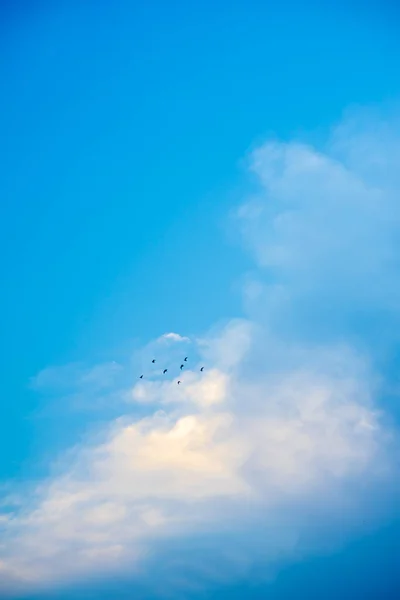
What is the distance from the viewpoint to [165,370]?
161m

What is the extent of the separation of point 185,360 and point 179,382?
10162 mm

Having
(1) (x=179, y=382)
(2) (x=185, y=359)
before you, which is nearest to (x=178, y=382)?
(1) (x=179, y=382)

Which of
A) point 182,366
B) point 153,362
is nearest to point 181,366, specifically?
point 182,366

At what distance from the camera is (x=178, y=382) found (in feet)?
535

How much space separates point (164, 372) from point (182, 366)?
28.0 ft

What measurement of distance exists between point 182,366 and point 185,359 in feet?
11.2

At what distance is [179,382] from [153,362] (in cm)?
1491

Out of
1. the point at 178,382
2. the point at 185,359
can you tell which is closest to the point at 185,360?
the point at 185,359

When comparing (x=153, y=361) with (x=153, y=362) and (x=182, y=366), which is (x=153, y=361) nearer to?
(x=153, y=362)

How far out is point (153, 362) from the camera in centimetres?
16112

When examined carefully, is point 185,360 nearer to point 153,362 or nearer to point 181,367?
point 181,367

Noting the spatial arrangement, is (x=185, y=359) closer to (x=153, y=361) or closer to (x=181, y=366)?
(x=181, y=366)

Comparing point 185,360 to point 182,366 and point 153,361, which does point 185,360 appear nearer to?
point 182,366

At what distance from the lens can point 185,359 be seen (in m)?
164
